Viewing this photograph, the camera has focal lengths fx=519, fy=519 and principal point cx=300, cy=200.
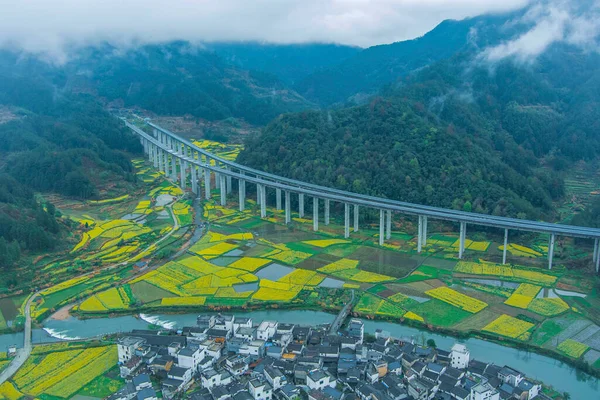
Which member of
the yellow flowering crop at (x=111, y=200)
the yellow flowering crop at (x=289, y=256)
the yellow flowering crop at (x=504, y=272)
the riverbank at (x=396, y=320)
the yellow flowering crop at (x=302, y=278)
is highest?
the yellow flowering crop at (x=111, y=200)

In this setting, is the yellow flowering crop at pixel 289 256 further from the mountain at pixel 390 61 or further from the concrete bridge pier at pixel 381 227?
the mountain at pixel 390 61

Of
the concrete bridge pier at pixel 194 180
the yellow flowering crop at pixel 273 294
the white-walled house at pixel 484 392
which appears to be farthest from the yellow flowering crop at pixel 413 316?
the concrete bridge pier at pixel 194 180

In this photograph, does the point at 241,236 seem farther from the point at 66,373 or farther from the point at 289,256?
the point at 66,373

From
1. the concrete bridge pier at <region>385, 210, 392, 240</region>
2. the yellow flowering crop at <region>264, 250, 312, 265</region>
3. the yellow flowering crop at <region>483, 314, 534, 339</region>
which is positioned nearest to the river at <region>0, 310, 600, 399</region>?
the yellow flowering crop at <region>483, 314, 534, 339</region>

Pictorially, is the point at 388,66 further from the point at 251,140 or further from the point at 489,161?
the point at 489,161

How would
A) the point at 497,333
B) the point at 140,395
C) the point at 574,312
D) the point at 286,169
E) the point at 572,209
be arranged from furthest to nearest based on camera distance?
the point at 286,169, the point at 572,209, the point at 574,312, the point at 497,333, the point at 140,395

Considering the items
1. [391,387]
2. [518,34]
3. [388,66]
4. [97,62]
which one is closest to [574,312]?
[391,387]
